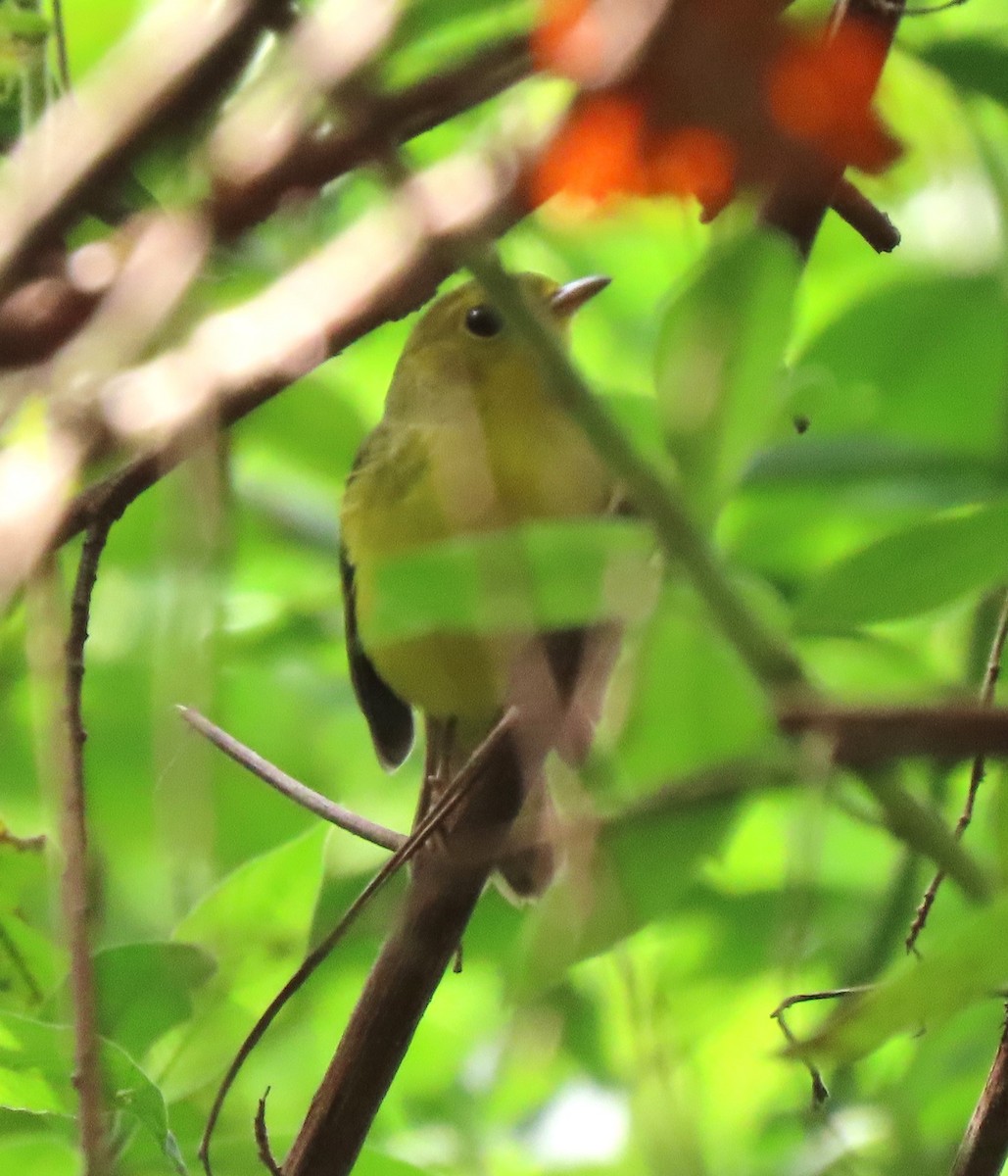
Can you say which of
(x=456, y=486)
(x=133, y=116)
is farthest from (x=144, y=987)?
(x=456, y=486)

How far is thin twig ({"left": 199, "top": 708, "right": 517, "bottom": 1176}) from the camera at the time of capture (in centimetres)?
135

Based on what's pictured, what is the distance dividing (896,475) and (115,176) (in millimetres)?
2154

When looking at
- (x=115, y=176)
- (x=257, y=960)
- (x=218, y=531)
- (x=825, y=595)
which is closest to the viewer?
(x=115, y=176)

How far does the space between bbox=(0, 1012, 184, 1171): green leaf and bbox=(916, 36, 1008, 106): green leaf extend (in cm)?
95

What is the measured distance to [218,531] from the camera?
112 cm

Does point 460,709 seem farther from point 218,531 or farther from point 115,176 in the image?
point 115,176

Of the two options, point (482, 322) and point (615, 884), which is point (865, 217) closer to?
point (615, 884)

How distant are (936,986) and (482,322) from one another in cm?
241

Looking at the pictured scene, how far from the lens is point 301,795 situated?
1808 millimetres

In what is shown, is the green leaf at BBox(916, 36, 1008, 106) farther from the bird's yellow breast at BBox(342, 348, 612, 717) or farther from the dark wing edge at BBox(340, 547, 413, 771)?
the dark wing edge at BBox(340, 547, 413, 771)

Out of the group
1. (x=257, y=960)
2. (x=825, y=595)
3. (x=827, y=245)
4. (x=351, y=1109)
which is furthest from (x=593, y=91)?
(x=827, y=245)

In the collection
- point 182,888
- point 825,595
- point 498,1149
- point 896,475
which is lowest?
point 498,1149

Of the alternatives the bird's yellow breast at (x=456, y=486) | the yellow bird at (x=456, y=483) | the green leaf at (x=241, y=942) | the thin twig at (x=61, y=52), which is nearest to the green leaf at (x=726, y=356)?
the thin twig at (x=61, y=52)

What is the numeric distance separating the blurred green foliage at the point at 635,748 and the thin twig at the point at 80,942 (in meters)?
0.06
